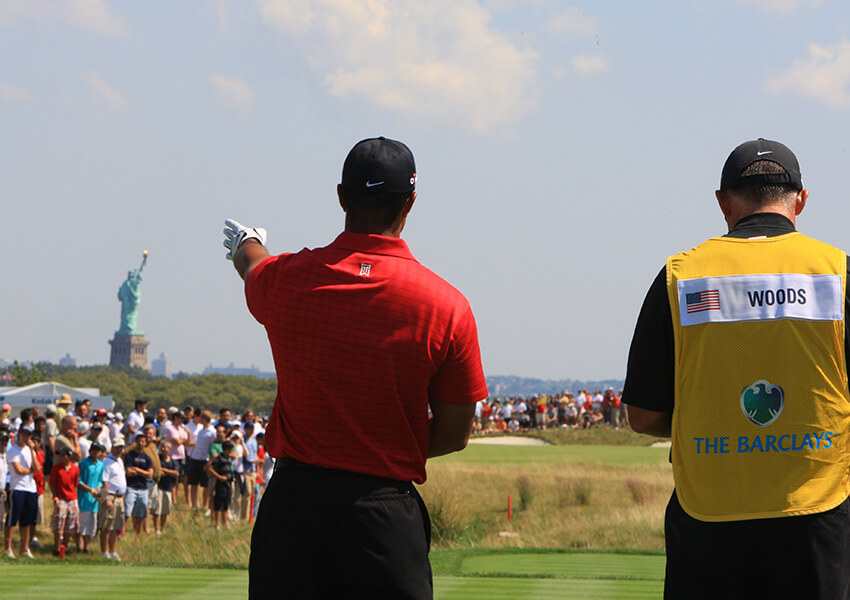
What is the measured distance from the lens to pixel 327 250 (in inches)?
130

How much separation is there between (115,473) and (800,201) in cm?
1497

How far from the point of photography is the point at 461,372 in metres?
3.23

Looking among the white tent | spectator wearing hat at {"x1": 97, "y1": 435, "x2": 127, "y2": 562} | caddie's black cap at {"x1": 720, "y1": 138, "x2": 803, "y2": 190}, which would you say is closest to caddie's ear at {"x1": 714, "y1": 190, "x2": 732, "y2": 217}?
caddie's black cap at {"x1": 720, "y1": 138, "x2": 803, "y2": 190}

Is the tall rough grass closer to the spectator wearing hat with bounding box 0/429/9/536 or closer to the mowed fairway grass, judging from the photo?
the mowed fairway grass

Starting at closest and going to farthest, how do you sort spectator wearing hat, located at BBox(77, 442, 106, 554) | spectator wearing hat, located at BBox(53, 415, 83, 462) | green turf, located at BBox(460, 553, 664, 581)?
green turf, located at BBox(460, 553, 664, 581) → spectator wearing hat, located at BBox(77, 442, 106, 554) → spectator wearing hat, located at BBox(53, 415, 83, 462)

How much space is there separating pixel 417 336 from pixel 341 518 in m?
0.58

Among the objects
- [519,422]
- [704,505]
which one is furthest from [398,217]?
[519,422]

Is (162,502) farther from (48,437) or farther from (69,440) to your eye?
(69,440)

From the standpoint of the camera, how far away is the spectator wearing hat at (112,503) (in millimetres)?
16172

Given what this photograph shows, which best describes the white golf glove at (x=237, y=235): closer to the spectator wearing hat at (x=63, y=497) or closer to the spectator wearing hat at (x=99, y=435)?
the spectator wearing hat at (x=63, y=497)

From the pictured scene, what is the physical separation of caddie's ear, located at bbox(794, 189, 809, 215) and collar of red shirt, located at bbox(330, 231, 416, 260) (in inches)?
51.0

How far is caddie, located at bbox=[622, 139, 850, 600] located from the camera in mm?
3113

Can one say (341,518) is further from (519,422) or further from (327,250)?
(519,422)

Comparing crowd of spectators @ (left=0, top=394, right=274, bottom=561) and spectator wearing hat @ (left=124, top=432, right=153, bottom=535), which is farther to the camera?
spectator wearing hat @ (left=124, top=432, right=153, bottom=535)
